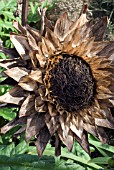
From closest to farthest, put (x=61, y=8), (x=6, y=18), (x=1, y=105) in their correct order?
1. (x=1, y=105)
2. (x=6, y=18)
3. (x=61, y=8)

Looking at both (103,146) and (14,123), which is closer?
(14,123)

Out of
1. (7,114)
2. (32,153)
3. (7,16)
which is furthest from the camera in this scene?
(7,16)

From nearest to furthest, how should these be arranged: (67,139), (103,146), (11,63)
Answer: (11,63) → (67,139) → (103,146)

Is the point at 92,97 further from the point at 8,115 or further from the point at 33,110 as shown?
the point at 8,115

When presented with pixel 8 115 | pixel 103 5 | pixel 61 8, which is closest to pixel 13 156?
pixel 8 115

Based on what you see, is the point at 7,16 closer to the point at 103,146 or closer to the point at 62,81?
the point at 103,146

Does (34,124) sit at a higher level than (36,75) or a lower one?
lower

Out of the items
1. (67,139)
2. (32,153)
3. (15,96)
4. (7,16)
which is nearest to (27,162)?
(32,153)

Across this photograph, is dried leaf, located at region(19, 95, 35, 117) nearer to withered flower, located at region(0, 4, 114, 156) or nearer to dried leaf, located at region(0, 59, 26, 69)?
withered flower, located at region(0, 4, 114, 156)
